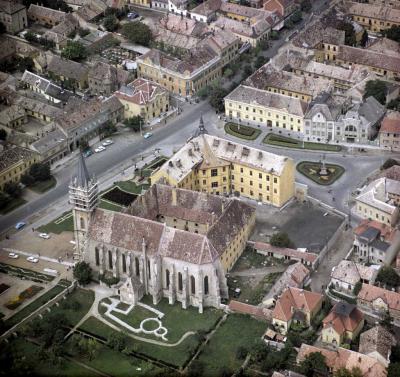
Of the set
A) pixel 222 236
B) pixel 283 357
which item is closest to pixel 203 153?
pixel 222 236

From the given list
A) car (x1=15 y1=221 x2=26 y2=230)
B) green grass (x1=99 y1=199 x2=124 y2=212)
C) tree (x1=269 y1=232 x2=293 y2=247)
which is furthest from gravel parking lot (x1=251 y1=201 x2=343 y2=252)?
car (x1=15 y1=221 x2=26 y2=230)

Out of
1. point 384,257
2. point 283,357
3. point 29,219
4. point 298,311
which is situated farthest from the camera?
point 29,219

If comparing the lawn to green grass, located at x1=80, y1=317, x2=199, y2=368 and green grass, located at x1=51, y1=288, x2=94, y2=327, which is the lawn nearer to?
green grass, located at x1=80, y1=317, x2=199, y2=368

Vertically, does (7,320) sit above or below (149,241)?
below

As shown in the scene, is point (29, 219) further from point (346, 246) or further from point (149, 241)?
point (346, 246)

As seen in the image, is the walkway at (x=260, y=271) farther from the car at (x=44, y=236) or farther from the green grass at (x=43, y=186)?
the green grass at (x=43, y=186)

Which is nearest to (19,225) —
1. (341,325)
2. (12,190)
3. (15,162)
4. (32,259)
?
(12,190)

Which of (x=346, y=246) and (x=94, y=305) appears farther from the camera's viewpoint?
(x=346, y=246)
